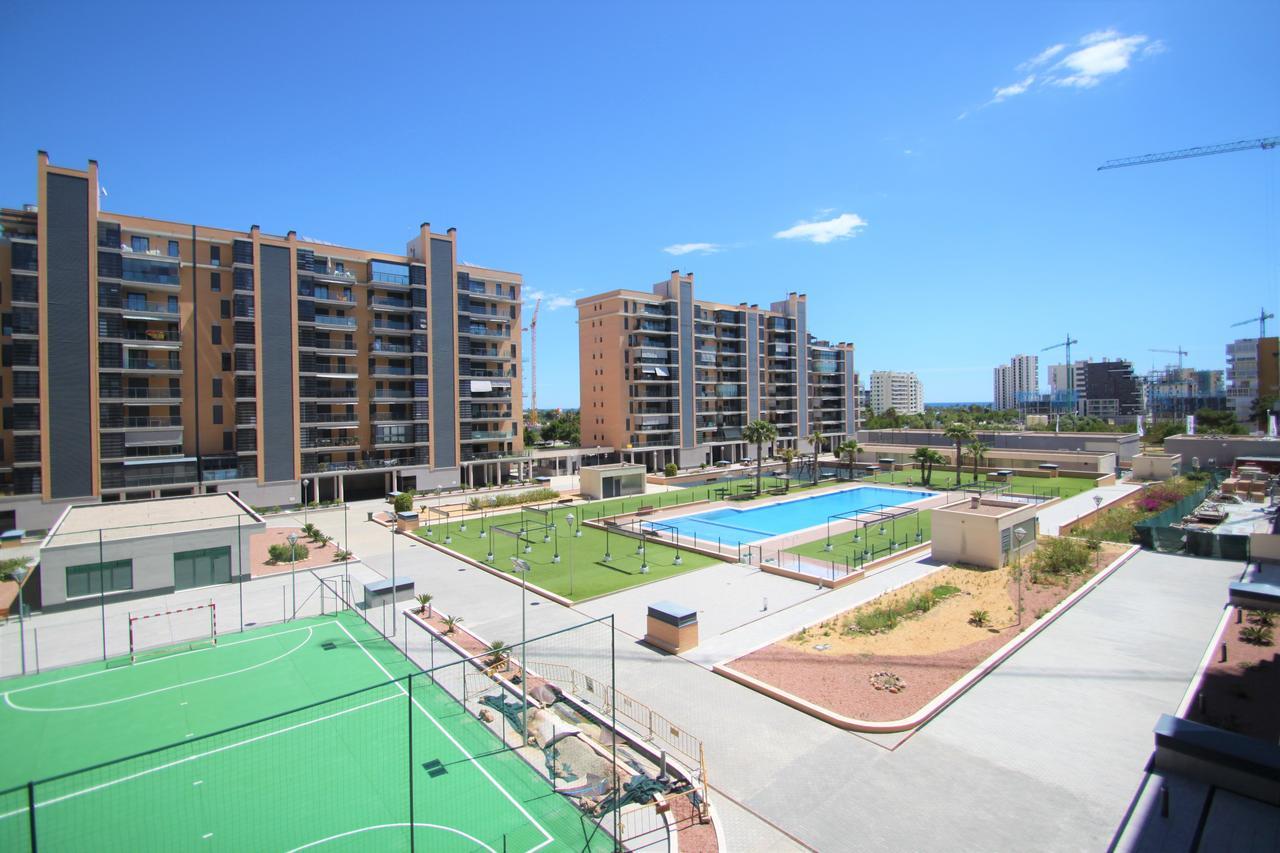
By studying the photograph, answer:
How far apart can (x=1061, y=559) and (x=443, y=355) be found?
151ft

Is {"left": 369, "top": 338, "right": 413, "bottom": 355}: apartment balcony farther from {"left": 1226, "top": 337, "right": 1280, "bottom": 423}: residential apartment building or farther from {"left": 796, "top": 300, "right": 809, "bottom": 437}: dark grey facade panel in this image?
{"left": 1226, "top": 337, "right": 1280, "bottom": 423}: residential apartment building

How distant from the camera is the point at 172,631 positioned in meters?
21.8

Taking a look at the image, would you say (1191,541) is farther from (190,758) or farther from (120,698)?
(120,698)

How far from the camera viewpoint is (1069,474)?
56.6 m

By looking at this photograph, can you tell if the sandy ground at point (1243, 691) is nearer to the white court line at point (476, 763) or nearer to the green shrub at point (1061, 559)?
the green shrub at point (1061, 559)

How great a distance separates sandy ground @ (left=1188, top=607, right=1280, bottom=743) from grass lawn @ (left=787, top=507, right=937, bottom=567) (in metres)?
12.5

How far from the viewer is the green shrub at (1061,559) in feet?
84.6

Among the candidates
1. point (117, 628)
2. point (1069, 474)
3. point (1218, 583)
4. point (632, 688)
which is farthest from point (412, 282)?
point (1069, 474)

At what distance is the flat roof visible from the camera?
2558 centimetres

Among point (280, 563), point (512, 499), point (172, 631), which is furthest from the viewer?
point (512, 499)

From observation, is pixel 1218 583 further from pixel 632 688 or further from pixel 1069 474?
pixel 1069 474

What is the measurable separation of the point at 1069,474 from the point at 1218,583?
119ft

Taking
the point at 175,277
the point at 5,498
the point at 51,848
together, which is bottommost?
the point at 51,848

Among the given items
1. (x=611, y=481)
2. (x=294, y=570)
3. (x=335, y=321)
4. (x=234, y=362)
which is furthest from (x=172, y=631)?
(x=335, y=321)
